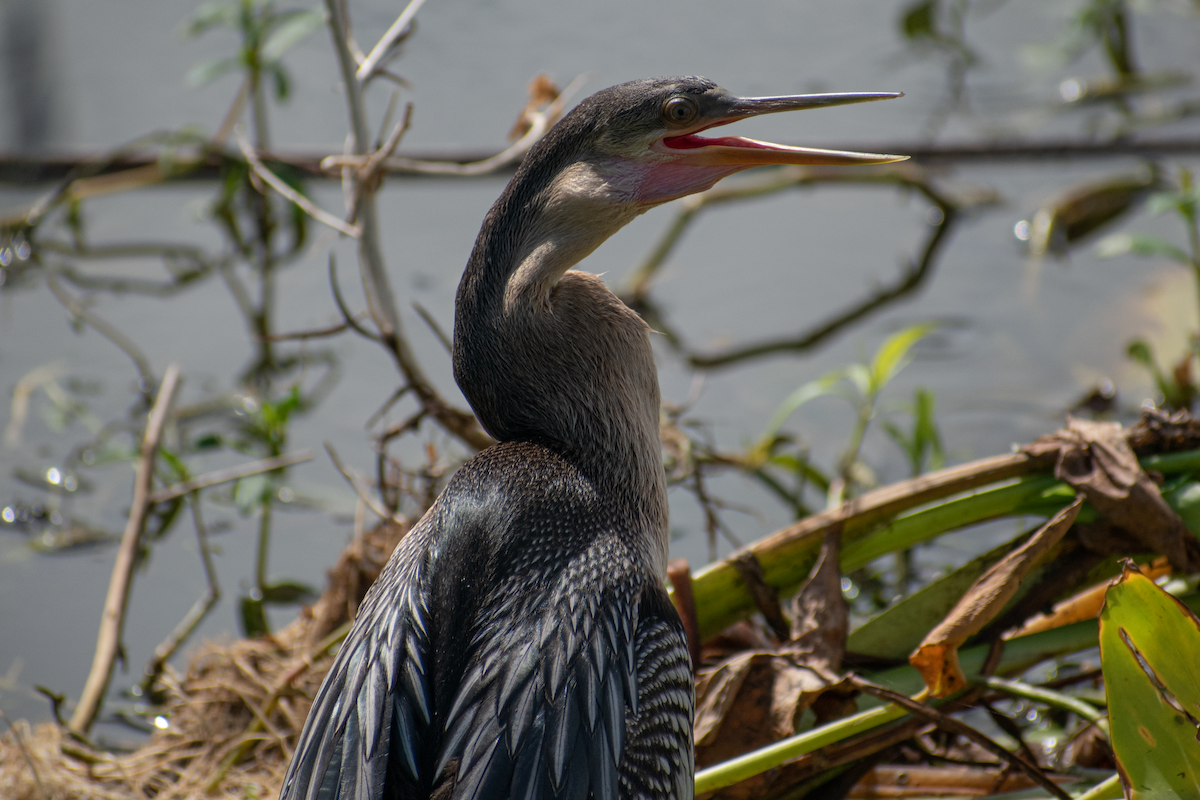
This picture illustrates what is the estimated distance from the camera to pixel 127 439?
3.14m

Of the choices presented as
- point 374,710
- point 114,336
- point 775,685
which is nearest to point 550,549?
point 374,710

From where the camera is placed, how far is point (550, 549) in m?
1.60

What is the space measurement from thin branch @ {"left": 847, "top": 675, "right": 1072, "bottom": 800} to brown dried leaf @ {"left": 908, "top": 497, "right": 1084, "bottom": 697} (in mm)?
40

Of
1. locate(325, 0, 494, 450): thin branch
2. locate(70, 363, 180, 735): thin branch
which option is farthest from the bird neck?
locate(70, 363, 180, 735): thin branch

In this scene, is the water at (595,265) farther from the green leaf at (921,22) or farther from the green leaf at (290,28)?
the green leaf at (290,28)

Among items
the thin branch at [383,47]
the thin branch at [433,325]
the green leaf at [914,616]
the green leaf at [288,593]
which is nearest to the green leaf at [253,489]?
the green leaf at [288,593]

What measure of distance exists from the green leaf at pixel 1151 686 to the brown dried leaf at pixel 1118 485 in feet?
1.41

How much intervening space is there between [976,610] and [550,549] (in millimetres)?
681

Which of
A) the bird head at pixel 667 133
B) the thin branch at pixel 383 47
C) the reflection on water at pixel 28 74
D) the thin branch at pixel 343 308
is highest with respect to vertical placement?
the reflection on water at pixel 28 74

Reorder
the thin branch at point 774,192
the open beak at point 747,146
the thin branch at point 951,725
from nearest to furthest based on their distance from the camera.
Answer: the open beak at point 747,146 → the thin branch at point 951,725 → the thin branch at point 774,192

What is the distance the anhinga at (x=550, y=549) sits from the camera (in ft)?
4.79

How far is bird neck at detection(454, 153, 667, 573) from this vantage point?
5.57 ft

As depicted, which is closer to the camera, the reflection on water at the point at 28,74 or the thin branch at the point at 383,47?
the thin branch at the point at 383,47

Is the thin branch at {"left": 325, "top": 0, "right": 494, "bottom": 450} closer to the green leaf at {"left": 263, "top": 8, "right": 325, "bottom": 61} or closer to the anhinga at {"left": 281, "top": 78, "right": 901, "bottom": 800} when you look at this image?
the anhinga at {"left": 281, "top": 78, "right": 901, "bottom": 800}
